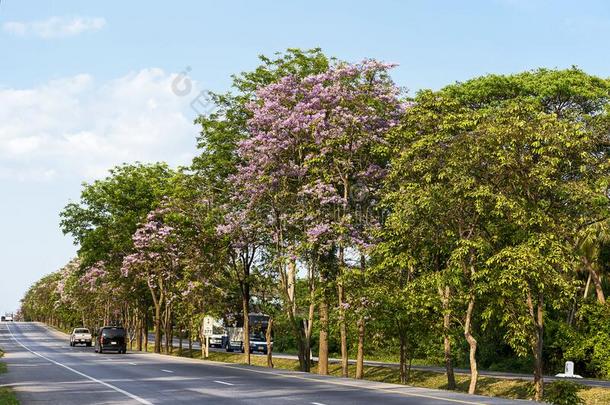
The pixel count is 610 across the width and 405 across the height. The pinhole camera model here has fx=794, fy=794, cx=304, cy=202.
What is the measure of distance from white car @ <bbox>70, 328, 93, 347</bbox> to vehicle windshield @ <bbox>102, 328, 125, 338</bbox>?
2328 centimetres

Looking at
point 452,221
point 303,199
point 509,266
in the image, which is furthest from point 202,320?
Result: point 509,266

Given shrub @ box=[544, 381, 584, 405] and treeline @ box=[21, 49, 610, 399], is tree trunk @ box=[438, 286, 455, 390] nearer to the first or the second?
treeline @ box=[21, 49, 610, 399]

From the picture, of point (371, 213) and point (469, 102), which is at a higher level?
point (469, 102)

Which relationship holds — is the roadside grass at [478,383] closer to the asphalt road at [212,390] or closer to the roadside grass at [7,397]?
the asphalt road at [212,390]

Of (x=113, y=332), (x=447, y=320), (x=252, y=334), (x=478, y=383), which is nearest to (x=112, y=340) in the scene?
(x=113, y=332)

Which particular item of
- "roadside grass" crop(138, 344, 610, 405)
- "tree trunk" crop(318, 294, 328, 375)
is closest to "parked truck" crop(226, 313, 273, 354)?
"roadside grass" crop(138, 344, 610, 405)

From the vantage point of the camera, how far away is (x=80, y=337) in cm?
8106

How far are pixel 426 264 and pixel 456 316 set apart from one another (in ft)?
8.31

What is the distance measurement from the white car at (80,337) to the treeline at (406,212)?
3025 centimetres

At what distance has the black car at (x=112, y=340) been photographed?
58.3 metres

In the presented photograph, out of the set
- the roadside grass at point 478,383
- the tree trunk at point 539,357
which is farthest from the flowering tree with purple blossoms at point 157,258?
the tree trunk at point 539,357

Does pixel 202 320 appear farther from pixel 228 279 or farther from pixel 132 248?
pixel 132 248

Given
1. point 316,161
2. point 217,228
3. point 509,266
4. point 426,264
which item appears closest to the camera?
point 509,266

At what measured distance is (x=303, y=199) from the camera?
36.7m
